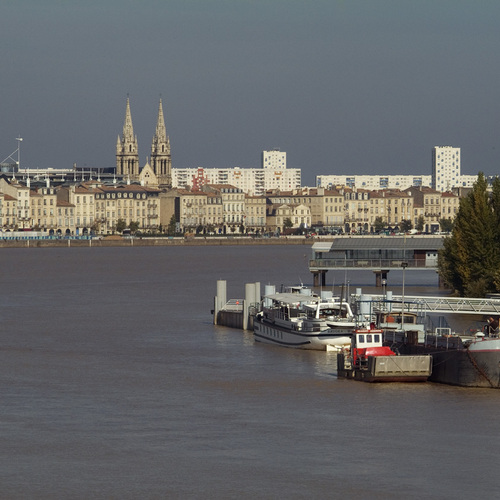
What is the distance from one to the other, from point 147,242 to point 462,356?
14940cm

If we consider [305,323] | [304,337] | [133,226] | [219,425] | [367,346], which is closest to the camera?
[219,425]

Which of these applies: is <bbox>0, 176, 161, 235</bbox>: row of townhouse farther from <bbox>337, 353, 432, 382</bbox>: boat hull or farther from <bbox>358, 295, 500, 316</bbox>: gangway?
<bbox>337, 353, 432, 382</bbox>: boat hull

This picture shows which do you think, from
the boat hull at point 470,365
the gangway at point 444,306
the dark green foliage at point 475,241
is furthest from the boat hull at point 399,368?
the dark green foliage at point 475,241

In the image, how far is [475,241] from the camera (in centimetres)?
5606

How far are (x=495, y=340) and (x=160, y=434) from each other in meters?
8.22

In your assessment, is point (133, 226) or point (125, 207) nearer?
point (133, 226)

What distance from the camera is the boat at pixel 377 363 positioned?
32.6m

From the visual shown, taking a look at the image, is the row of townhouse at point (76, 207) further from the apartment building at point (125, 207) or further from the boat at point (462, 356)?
the boat at point (462, 356)

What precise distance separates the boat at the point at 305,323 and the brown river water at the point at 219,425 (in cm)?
46

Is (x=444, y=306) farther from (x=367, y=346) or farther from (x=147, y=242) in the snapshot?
(x=147, y=242)

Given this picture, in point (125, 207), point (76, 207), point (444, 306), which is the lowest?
point (444, 306)

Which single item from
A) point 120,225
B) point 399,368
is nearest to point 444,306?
point 399,368

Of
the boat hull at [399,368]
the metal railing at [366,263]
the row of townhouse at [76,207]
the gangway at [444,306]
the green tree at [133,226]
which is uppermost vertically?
the row of townhouse at [76,207]

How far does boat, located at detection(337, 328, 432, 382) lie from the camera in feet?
107
